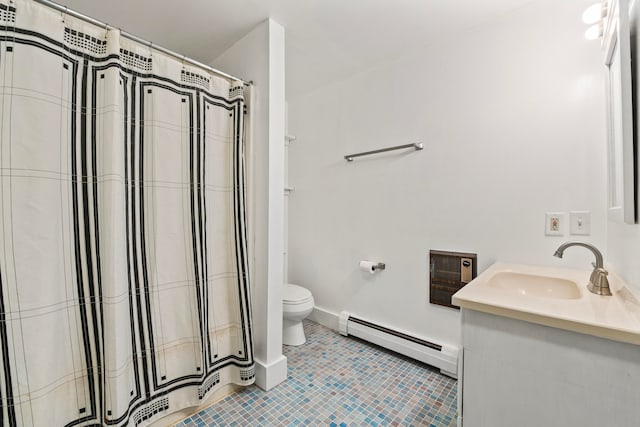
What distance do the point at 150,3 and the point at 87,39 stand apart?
0.57 meters

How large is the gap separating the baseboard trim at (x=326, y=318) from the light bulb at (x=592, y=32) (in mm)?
2253

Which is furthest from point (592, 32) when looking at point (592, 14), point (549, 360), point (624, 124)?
point (549, 360)

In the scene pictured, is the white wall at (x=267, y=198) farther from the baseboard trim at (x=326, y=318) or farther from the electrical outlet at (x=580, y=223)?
the electrical outlet at (x=580, y=223)

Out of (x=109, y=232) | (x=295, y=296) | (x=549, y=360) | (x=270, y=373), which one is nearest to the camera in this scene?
(x=549, y=360)

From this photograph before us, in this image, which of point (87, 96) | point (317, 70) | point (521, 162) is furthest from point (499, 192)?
point (87, 96)

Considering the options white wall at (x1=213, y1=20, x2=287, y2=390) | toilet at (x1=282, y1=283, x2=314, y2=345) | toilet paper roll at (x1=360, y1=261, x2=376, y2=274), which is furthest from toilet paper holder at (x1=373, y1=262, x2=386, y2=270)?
white wall at (x1=213, y1=20, x2=287, y2=390)

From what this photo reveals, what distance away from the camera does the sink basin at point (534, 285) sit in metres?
1.21

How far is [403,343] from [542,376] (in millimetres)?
1166

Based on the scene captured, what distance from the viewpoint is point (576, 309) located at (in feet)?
2.64

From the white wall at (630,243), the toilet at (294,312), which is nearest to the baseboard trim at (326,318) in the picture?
the toilet at (294,312)

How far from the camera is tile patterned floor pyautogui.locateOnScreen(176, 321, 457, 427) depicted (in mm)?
1338

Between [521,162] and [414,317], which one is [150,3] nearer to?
[521,162]

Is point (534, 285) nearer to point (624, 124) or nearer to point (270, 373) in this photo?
point (624, 124)

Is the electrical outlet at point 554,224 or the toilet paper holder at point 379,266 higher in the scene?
the electrical outlet at point 554,224
